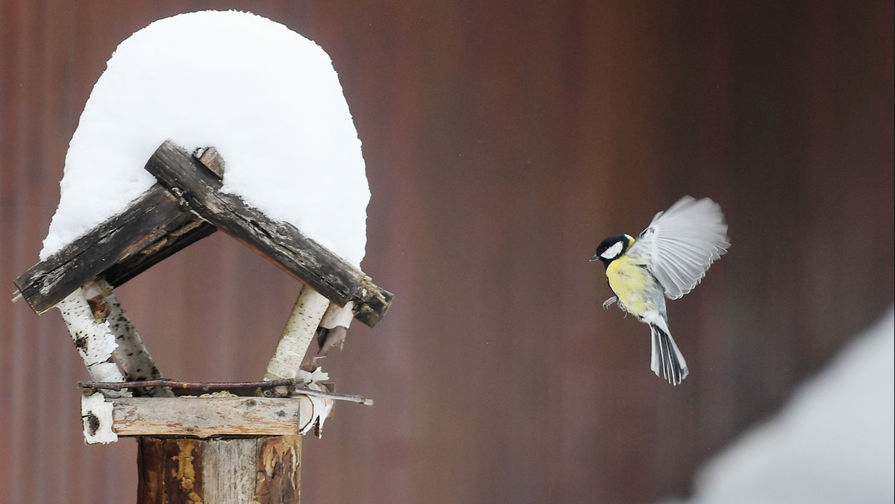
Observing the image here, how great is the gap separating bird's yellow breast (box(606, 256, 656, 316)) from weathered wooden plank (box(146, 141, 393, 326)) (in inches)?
18.0

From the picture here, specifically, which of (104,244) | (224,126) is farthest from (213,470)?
(224,126)

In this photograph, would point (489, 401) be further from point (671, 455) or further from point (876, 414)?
point (876, 414)

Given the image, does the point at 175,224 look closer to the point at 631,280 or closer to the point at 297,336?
the point at 297,336

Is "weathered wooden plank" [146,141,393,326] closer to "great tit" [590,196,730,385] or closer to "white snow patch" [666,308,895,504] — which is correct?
"great tit" [590,196,730,385]

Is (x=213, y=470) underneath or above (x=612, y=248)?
underneath

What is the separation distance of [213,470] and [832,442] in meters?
2.04

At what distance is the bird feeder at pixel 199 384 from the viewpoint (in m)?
1.21

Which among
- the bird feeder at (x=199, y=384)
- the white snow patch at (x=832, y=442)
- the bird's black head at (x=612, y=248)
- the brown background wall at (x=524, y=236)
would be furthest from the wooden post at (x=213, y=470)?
the white snow patch at (x=832, y=442)

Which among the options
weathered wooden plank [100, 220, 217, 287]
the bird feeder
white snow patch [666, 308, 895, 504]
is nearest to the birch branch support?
the bird feeder

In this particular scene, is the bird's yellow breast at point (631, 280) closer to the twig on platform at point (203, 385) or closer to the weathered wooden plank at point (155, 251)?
the twig on platform at point (203, 385)

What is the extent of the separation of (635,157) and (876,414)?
3.43ft

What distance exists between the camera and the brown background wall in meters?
2.18

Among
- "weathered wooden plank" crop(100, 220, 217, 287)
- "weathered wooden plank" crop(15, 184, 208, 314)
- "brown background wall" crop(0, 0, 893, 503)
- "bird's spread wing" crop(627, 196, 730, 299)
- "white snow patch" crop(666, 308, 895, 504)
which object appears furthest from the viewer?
"white snow patch" crop(666, 308, 895, 504)

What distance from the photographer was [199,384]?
49.3 inches
